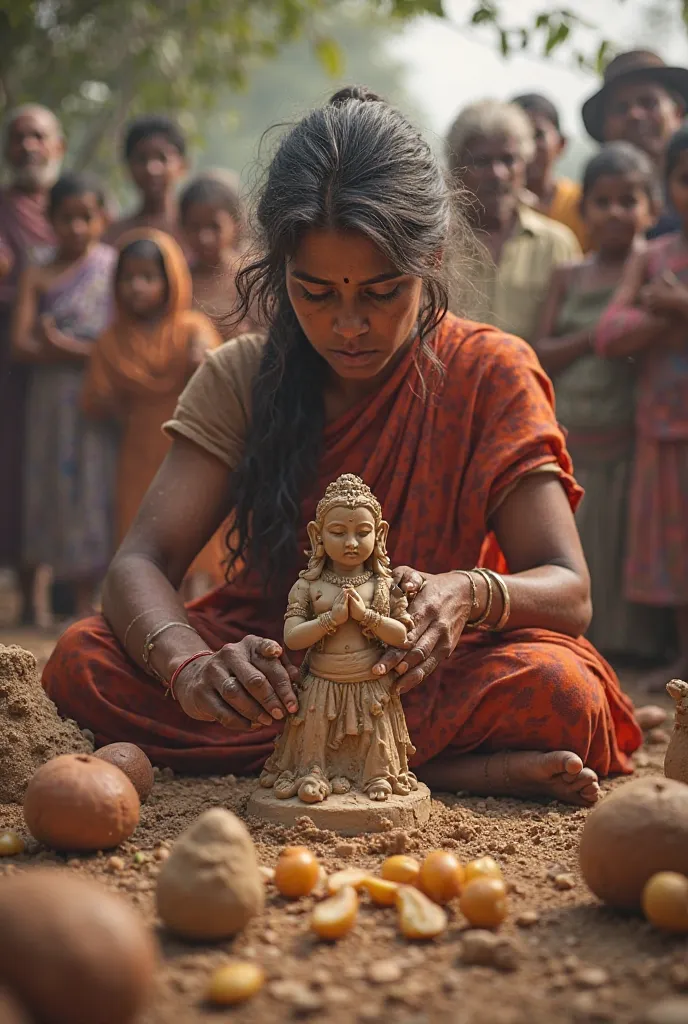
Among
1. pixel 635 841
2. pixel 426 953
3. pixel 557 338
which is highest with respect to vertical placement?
pixel 557 338

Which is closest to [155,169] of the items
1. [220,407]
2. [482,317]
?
[482,317]

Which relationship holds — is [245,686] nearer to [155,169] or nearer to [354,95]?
[354,95]

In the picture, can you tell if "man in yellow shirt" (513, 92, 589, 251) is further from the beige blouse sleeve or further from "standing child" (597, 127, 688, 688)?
the beige blouse sleeve

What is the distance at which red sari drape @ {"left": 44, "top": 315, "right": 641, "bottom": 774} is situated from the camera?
3770mm

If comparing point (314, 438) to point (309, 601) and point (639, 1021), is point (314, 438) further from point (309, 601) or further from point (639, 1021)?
point (639, 1021)

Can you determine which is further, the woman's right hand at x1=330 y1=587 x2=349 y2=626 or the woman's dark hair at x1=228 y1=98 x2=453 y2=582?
the woman's dark hair at x1=228 y1=98 x2=453 y2=582

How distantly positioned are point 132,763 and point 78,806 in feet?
1.80

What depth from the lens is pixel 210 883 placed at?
245cm

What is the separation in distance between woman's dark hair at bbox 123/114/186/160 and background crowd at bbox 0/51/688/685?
0.05 feet

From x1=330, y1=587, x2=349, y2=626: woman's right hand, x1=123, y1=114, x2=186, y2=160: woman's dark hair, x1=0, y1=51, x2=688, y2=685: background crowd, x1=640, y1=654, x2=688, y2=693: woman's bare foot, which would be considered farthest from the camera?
x1=123, y1=114, x2=186, y2=160: woman's dark hair

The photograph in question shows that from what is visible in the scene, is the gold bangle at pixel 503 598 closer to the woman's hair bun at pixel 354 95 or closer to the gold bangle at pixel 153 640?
the gold bangle at pixel 153 640

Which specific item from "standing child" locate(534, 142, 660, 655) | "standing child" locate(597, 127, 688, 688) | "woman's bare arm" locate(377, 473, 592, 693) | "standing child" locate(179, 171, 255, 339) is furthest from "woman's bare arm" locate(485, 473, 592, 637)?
"standing child" locate(179, 171, 255, 339)

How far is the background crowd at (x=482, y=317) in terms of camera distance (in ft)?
20.5

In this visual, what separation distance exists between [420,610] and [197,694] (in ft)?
2.16
